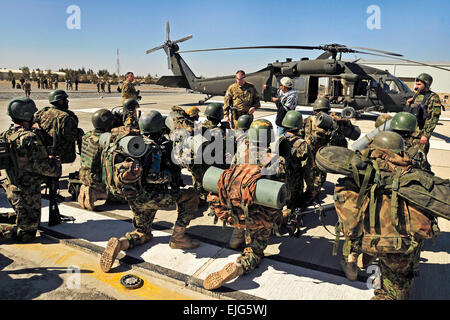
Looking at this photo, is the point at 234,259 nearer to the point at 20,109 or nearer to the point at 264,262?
the point at 264,262

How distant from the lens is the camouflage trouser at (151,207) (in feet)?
11.2

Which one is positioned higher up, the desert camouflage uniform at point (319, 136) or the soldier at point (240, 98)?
the soldier at point (240, 98)

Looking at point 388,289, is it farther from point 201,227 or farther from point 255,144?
point 201,227

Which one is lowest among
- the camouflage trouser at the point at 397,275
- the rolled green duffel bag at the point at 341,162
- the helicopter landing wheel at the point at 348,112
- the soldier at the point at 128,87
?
the camouflage trouser at the point at 397,275

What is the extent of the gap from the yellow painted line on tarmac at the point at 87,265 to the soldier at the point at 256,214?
0.42 m

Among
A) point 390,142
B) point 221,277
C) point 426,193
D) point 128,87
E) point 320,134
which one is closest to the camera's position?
point 426,193

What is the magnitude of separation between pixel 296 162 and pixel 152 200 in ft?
6.19

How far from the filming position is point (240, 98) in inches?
279

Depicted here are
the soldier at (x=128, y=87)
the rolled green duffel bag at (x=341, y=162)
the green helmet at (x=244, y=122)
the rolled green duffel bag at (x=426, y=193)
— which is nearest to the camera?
the rolled green duffel bag at (x=426, y=193)

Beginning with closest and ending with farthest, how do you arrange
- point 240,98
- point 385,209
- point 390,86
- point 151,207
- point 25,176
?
1. point 385,209
2. point 151,207
3. point 25,176
4. point 240,98
5. point 390,86

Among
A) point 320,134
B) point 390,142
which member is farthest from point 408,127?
point 320,134

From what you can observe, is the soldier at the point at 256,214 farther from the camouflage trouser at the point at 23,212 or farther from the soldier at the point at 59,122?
the soldier at the point at 59,122

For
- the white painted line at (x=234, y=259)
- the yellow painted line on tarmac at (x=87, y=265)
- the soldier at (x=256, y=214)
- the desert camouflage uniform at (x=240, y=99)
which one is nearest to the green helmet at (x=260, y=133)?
the soldier at (x=256, y=214)

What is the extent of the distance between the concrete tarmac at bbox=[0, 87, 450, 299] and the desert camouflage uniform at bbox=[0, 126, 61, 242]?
0.94 feet
